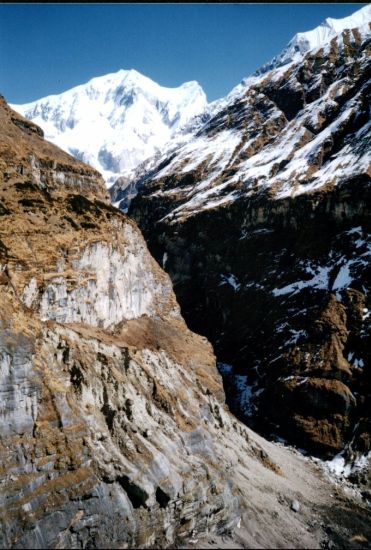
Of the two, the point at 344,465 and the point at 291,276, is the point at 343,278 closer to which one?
the point at 291,276

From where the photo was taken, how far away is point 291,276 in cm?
13575

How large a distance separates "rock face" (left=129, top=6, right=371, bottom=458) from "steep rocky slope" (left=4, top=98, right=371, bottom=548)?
15593 mm

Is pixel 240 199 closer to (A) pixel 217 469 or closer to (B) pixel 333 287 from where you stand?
(B) pixel 333 287

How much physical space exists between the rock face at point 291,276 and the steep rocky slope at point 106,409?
1559cm

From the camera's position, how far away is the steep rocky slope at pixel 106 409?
43656 millimetres

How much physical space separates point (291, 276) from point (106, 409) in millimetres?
89475

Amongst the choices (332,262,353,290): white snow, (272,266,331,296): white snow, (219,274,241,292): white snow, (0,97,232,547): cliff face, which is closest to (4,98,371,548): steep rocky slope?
(0,97,232,547): cliff face

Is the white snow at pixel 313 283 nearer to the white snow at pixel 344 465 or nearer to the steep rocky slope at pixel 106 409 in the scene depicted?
the steep rocky slope at pixel 106 409

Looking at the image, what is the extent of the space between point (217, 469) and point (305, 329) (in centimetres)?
6174

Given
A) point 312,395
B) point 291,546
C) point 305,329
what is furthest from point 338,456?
point 291,546

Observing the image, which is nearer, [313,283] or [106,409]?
[106,409]

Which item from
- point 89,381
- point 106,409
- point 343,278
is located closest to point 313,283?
point 343,278

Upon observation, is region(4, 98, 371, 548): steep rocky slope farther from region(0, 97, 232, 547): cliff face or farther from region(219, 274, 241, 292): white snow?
region(219, 274, 241, 292): white snow

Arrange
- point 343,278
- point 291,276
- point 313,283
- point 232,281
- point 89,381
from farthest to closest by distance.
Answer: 1. point 232,281
2. point 291,276
3. point 313,283
4. point 343,278
5. point 89,381
